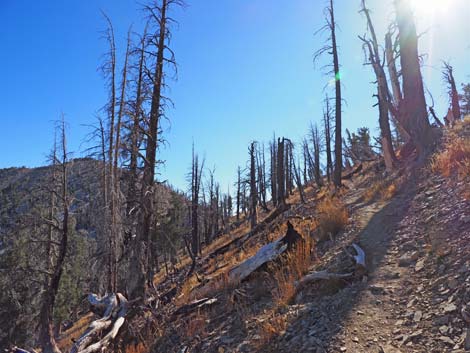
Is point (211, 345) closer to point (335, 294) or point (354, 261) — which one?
point (335, 294)

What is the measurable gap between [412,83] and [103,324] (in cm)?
1023

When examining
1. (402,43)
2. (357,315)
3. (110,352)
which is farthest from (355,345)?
(402,43)

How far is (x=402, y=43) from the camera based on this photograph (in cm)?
987

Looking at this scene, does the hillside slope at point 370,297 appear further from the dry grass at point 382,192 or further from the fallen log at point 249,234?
the fallen log at point 249,234

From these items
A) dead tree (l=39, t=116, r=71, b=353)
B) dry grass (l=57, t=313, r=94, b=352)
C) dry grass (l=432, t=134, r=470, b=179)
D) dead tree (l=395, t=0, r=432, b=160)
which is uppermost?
dead tree (l=395, t=0, r=432, b=160)

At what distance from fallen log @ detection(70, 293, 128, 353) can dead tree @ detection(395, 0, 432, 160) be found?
28.4ft

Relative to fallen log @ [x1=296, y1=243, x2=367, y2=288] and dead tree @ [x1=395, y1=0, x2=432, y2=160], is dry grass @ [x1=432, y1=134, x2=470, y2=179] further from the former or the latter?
fallen log @ [x1=296, y1=243, x2=367, y2=288]

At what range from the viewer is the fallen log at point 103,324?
5047 mm

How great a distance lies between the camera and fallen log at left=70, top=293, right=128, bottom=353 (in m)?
5.05

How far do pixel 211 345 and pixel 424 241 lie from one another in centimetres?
320

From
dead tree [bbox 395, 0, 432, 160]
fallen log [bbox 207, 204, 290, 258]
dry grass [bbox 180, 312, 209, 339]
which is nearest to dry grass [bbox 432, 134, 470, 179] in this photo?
dead tree [bbox 395, 0, 432, 160]

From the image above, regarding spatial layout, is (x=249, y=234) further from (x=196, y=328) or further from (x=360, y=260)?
(x=360, y=260)

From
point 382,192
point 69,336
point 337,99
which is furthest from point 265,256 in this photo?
point 69,336

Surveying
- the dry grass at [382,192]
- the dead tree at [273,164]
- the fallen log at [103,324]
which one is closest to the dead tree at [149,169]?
the fallen log at [103,324]
